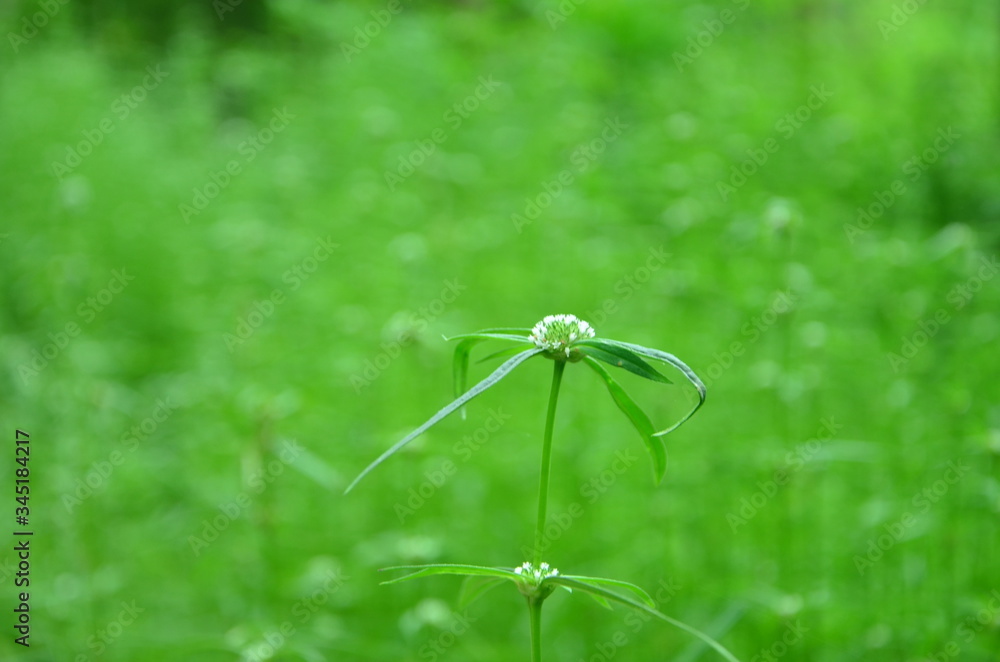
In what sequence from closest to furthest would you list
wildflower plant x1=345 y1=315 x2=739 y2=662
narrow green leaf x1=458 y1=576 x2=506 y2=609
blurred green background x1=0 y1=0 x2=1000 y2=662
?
wildflower plant x1=345 y1=315 x2=739 y2=662 → narrow green leaf x1=458 y1=576 x2=506 y2=609 → blurred green background x1=0 y1=0 x2=1000 y2=662

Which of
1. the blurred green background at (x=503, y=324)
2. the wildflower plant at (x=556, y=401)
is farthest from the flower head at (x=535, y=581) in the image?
the blurred green background at (x=503, y=324)

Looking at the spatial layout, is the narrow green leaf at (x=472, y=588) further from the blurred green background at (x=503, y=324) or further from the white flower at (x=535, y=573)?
the blurred green background at (x=503, y=324)

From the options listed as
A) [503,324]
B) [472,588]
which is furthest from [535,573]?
[503,324]

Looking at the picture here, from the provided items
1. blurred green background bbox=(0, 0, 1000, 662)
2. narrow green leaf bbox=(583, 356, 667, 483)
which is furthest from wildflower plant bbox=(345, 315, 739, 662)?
blurred green background bbox=(0, 0, 1000, 662)

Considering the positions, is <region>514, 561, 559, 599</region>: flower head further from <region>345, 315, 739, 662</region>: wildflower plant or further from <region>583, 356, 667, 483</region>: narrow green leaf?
<region>583, 356, 667, 483</region>: narrow green leaf

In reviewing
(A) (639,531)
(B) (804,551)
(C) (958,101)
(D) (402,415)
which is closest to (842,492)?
(B) (804,551)

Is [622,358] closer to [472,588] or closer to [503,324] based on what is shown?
[472,588]
